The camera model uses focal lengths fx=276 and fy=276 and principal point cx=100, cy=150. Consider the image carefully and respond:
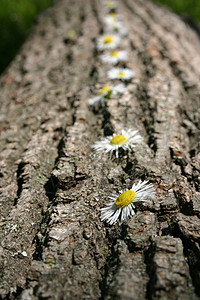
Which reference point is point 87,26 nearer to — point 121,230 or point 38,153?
point 38,153

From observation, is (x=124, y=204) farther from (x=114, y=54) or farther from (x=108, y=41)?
(x=108, y=41)

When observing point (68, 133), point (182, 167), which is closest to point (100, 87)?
point (68, 133)

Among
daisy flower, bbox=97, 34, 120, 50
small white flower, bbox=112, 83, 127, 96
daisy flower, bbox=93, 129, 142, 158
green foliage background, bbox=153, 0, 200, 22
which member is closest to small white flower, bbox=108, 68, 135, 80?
small white flower, bbox=112, 83, 127, 96

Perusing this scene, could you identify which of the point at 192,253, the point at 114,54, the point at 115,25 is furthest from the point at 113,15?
the point at 192,253

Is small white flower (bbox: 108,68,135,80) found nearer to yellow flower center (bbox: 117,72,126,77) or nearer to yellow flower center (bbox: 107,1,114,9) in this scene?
yellow flower center (bbox: 117,72,126,77)

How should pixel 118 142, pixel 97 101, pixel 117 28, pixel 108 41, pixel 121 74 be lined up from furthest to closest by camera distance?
pixel 117 28 < pixel 108 41 < pixel 121 74 < pixel 97 101 < pixel 118 142

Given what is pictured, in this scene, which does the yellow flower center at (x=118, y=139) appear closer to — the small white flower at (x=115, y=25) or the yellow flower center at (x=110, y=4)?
the small white flower at (x=115, y=25)
